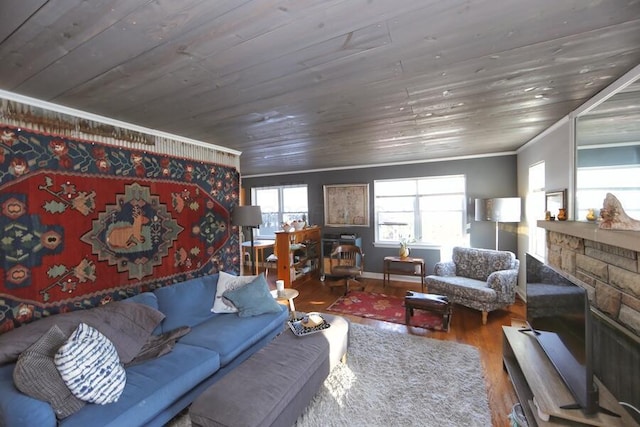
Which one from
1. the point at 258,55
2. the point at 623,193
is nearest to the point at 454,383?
the point at 623,193

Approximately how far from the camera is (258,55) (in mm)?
1415

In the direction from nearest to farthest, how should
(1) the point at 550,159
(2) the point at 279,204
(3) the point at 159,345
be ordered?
1. (3) the point at 159,345
2. (1) the point at 550,159
3. (2) the point at 279,204

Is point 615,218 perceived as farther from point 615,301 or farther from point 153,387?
point 153,387

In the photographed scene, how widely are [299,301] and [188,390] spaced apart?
2.50 metres

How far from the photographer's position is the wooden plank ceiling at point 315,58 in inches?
43.8

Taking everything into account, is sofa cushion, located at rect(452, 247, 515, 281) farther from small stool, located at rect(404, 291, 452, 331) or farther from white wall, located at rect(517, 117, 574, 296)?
small stool, located at rect(404, 291, 452, 331)

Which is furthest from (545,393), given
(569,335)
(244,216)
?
(244,216)

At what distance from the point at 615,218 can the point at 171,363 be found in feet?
10.2

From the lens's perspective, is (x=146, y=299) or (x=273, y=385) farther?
(x=146, y=299)

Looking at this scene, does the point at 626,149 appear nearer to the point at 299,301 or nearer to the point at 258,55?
the point at 258,55

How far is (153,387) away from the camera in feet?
5.34

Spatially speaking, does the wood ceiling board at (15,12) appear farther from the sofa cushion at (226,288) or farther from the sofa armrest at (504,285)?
the sofa armrest at (504,285)

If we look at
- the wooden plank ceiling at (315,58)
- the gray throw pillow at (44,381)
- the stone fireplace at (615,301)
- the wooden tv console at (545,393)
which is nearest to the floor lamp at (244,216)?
the wooden plank ceiling at (315,58)

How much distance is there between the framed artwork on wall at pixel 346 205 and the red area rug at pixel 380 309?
1635 mm
